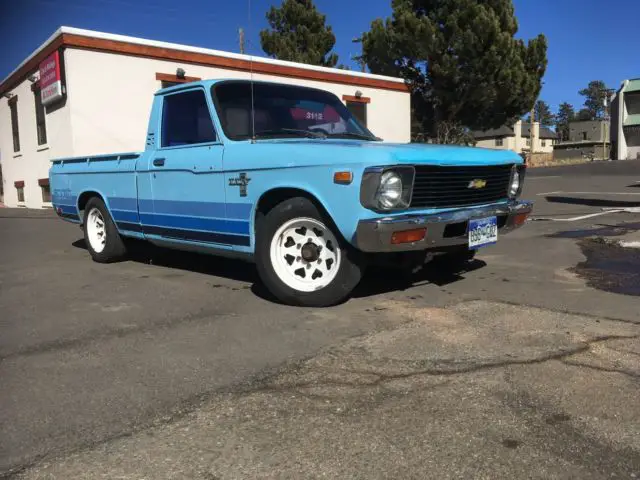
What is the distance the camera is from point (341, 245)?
13.2 ft

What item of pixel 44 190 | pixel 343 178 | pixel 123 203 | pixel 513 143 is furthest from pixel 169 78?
pixel 513 143

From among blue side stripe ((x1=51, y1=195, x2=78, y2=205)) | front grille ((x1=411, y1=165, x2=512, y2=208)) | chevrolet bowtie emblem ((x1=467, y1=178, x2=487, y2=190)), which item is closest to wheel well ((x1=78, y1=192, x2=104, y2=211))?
blue side stripe ((x1=51, y1=195, x2=78, y2=205))

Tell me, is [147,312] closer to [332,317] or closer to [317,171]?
[332,317]

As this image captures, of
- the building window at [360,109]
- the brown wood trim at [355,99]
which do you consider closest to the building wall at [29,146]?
the brown wood trim at [355,99]

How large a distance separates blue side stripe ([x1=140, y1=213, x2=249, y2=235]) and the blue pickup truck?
0.01 metres

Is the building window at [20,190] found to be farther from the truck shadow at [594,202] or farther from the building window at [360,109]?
the truck shadow at [594,202]

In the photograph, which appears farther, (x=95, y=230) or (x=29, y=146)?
(x=29, y=146)

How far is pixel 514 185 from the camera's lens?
5.12 m

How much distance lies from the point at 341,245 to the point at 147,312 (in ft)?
5.17

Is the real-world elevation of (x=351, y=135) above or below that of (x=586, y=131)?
below

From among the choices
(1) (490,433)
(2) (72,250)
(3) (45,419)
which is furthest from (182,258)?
(1) (490,433)

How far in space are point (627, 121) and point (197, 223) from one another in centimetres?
5397

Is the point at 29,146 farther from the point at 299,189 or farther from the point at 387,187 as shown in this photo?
the point at 387,187

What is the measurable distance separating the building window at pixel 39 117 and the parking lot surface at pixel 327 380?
12364 mm
